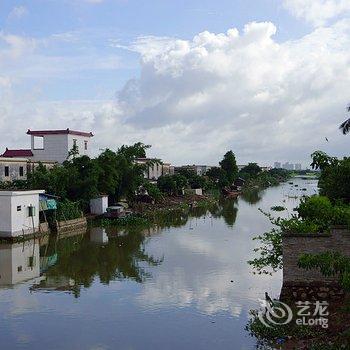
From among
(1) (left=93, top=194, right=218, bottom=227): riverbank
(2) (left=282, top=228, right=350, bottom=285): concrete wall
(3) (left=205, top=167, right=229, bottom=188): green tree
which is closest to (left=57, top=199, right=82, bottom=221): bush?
(1) (left=93, top=194, right=218, bottom=227): riverbank

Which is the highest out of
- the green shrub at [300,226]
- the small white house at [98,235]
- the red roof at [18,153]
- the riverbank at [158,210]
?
the red roof at [18,153]

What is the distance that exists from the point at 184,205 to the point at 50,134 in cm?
1610

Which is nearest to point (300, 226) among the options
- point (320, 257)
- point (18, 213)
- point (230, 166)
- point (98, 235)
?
point (320, 257)

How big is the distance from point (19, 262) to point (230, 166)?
71.8m

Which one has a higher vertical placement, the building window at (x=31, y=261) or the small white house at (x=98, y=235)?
the small white house at (x=98, y=235)

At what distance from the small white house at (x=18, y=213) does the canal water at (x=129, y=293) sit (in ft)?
4.20

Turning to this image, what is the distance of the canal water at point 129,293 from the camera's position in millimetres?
12422

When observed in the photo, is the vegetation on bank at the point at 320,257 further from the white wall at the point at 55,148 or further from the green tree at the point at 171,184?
the green tree at the point at 171,184

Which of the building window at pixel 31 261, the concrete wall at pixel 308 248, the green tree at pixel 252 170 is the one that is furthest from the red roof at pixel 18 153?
the green tree at pixel 252 170

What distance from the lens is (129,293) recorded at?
663 inches

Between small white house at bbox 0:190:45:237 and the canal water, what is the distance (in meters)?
1.28

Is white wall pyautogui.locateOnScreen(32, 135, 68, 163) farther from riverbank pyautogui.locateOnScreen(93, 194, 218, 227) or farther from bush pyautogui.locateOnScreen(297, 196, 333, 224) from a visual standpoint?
bush pyautogui.locateOnScreen(297, 196, 333, 224)

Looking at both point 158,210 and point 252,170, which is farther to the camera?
point 252,170

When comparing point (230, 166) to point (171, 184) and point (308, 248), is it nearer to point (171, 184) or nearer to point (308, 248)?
point (171, 184)
